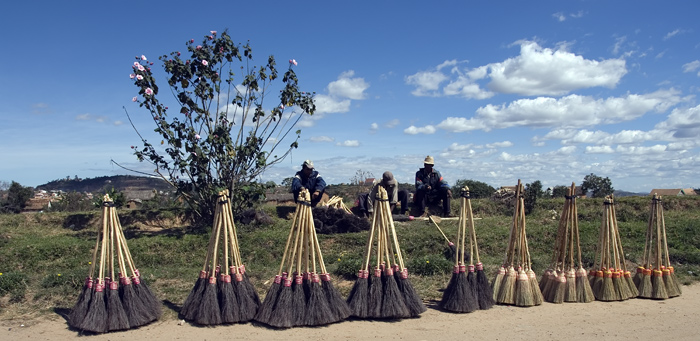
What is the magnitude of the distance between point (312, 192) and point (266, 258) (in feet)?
7.41

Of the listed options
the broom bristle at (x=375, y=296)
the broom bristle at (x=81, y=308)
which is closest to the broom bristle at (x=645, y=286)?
the broom bristle at (x=375, y=296)

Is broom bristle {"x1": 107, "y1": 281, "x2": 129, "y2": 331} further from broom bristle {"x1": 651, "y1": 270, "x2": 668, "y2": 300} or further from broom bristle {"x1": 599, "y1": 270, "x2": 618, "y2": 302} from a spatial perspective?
broom bristle {"x1": 651, "y1": 270, "x2": 668, "y2": 300}

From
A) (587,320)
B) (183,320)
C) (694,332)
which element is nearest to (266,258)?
(183,320)

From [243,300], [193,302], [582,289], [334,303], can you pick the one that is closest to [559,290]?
[582,289]

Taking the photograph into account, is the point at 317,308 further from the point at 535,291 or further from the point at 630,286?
the point at 630,286

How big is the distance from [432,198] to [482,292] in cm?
523

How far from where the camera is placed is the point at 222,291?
17.8 feet

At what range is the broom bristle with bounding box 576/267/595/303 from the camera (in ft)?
20.7

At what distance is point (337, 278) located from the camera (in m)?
7.06

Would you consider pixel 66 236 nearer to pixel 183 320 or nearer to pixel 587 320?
pixel 183 320

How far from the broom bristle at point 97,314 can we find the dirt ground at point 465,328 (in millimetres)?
88

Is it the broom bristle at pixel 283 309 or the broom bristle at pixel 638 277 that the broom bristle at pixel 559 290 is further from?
the broom bristle at pixel 283 309

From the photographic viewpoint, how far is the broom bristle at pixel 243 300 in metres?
5.38

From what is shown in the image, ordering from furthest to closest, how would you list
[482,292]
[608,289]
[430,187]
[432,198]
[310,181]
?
[432,198]
[430,187]
[310,181]
[608,289]
[482,292]
